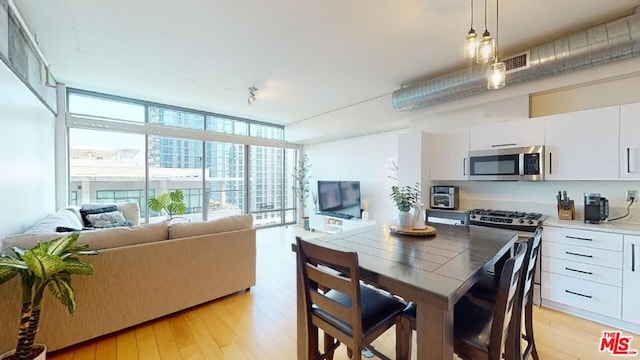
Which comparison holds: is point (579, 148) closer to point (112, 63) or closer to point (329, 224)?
point (329, 224)

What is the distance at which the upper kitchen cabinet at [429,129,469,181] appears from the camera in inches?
136

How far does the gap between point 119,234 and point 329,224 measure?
4369 millimetres

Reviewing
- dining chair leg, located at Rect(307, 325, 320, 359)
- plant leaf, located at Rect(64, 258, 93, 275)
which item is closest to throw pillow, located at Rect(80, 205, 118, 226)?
plant leaf, located at Rect(64, 258, 93, 275)

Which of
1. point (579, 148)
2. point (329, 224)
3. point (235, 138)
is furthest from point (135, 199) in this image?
point (579, 148)

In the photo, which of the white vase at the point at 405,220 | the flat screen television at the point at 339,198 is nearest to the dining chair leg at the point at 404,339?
the white vase at the point at 405,220

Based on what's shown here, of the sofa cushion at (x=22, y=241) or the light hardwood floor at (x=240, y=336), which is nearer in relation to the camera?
the sofa cushion at (x=22, y=241)

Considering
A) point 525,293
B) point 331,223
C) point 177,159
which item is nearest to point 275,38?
point 525,293

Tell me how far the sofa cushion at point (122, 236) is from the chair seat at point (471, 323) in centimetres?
224

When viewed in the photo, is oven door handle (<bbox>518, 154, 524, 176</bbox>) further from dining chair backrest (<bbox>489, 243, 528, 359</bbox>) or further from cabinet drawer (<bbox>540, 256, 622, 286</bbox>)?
dining chair backrest (<bbox>489, 243, 528, 359</bbox>)

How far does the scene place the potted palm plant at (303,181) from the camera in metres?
7.30

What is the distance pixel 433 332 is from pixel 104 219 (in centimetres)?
447

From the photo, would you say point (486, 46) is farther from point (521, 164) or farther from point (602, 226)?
point (602, 226)

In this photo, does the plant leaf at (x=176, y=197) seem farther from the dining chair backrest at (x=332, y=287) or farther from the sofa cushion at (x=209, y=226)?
the dining chair backrest at (x=332, y=287)

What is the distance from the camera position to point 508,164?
10.0 ft
